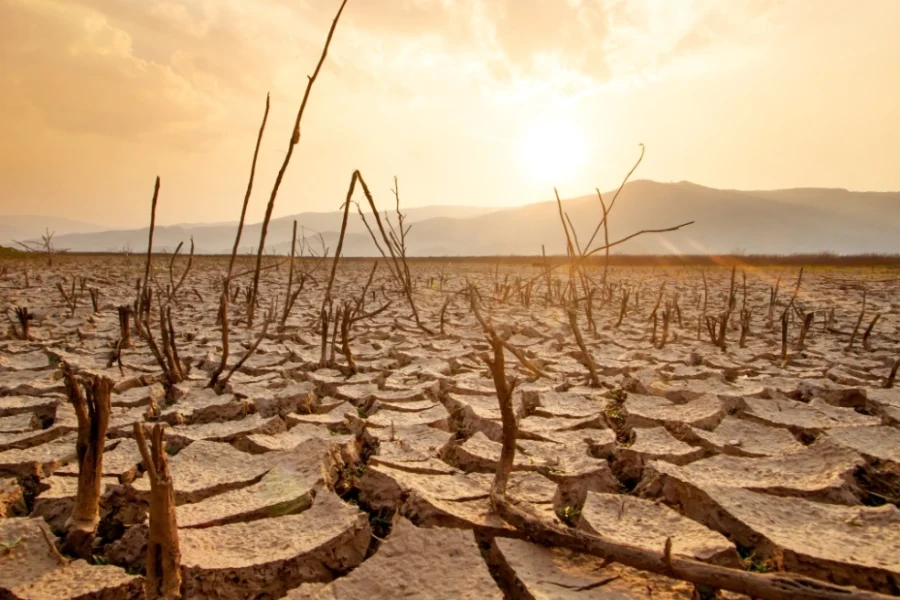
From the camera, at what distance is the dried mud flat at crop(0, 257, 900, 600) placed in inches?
38.8

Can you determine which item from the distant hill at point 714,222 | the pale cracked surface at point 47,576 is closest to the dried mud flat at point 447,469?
the pale cracked surface at point 47,576

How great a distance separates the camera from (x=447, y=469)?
4.80ft

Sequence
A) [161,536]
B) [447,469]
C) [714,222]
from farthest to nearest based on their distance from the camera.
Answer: [714,222] → [447,469] → [161,536]

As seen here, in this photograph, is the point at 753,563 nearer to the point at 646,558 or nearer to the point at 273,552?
the point at 646,558

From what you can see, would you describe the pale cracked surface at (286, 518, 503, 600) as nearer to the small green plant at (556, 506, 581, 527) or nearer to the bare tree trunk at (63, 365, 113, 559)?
the small green plant at (556, 506, 581, 527)

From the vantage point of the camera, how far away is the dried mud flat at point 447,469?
98cm

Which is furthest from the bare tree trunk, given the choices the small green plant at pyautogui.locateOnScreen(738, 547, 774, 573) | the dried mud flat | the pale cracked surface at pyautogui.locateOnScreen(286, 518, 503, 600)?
the small green plant at pyautogui.locateOnScreen(738, 547, 774, 573)

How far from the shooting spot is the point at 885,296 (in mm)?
6535

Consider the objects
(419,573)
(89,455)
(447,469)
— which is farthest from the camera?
(447,469)

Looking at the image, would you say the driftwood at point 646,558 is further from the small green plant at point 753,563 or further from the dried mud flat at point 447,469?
the small green plant at point 753,563

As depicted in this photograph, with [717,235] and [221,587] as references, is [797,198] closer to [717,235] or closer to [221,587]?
[717,235]

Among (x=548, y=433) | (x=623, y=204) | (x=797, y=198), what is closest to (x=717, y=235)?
(x=623, y=204)

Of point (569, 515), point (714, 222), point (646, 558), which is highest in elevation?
point (714, 222)

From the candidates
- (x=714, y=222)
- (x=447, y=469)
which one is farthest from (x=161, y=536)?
(x=714, y=222)
